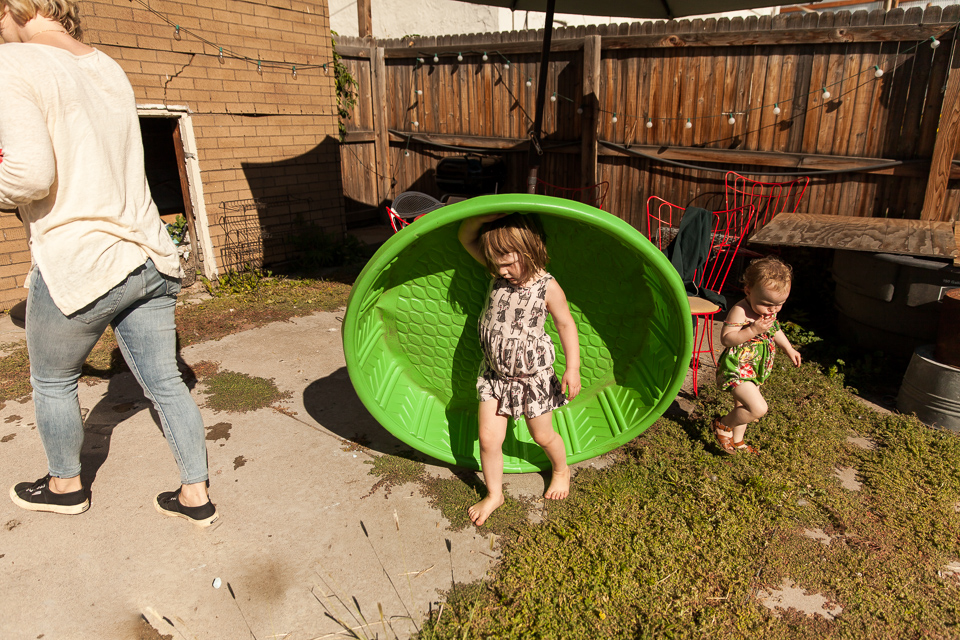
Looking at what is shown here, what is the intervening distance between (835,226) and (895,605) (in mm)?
3518

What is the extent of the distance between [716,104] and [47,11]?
19.2 feet

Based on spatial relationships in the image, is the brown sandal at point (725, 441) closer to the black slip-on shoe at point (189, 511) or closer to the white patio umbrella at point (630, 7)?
the black slip-on shoe at point (189, 511)

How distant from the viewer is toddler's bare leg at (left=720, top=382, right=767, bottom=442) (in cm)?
304

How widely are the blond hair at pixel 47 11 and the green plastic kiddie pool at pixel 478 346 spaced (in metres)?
1.47

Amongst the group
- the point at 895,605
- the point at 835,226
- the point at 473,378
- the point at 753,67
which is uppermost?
the point at 753,67

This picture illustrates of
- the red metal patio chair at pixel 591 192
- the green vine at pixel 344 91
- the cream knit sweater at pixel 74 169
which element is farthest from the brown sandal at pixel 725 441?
the green vine at pixel 344 91

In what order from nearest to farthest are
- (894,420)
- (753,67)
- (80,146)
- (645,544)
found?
(80,146) < (645,544) < (894,420) < (753,67)

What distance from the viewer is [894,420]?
354 cm

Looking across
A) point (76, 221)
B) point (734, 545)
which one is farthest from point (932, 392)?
point (76, 221)

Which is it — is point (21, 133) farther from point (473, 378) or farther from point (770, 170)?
point (770, 170)

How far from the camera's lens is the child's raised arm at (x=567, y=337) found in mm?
2455

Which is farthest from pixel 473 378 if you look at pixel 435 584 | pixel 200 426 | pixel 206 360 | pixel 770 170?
pixel 770 170

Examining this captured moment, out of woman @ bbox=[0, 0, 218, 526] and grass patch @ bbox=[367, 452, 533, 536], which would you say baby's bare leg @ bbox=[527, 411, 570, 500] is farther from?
woman @ bbox=[0, 0, 218, 526]

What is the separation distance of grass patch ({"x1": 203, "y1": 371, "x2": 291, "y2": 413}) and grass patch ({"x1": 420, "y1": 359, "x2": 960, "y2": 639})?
1.97m
